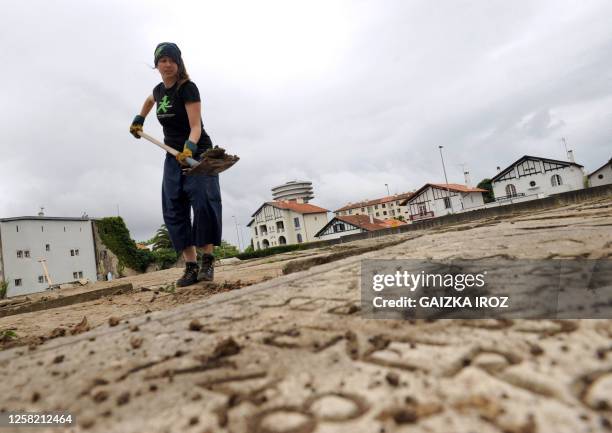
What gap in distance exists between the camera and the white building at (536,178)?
3070 cm

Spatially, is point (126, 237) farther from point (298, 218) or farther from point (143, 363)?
point (143, 363)

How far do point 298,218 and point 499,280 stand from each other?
47922 millimetres

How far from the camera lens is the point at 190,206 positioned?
3217mm

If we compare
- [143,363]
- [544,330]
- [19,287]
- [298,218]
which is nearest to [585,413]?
[544,330]

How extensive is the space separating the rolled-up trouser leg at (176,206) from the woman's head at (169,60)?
724 millimetres

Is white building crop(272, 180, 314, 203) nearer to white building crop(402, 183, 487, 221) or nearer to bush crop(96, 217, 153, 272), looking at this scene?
white building crop(402, 183, 487, 221)

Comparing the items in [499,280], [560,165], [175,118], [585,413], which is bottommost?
[585,413]

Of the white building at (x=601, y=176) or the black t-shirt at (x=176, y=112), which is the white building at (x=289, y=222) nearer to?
the white building at (x=601, y=176)

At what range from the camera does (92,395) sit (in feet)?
2.77

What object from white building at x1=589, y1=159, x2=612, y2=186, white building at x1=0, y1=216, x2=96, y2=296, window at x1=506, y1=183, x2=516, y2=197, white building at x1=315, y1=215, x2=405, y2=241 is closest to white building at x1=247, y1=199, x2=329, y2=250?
white building at x1=315, y1=215, x2=405, y2=241

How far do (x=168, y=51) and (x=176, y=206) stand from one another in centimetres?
131

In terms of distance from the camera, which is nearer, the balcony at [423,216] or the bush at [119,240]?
the bush at [119,240]

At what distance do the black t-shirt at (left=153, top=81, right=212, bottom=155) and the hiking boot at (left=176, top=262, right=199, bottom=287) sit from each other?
1.02 meters

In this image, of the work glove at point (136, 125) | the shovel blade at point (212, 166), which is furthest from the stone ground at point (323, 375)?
the work glove at point (136, 125)
